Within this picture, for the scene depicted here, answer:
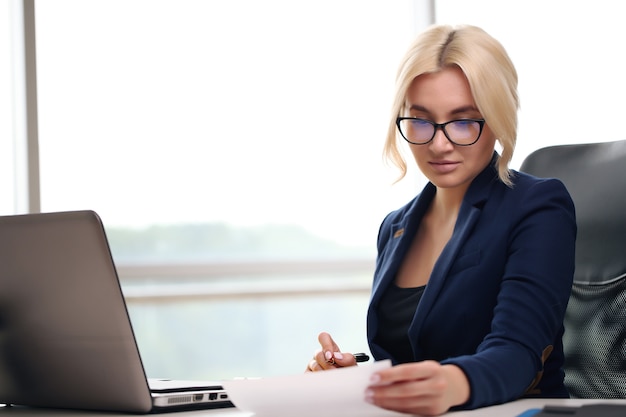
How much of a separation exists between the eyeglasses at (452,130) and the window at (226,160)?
1.91 metres

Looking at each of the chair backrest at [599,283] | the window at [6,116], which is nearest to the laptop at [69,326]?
the chair backrest at [599,283]

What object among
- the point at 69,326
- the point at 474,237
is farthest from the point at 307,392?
the point at 474,237

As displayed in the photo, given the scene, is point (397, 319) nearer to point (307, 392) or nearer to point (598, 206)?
point (598, 206)

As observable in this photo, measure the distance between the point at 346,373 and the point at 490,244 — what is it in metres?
0.64

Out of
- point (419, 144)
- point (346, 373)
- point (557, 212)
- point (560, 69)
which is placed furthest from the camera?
point (560, 69)

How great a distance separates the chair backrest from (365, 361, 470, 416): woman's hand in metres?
0.63

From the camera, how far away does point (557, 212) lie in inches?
58.1

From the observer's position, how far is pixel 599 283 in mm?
1643

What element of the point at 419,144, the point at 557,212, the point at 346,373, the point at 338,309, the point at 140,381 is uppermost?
the point at 419,144

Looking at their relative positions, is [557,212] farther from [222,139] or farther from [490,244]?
[222,139]

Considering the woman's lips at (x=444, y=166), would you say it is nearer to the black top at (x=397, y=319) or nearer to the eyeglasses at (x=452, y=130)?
the eyeglasses at (x=452, y=130)

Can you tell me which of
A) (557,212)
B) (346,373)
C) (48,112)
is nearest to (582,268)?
(557,212)

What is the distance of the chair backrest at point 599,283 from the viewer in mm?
1589

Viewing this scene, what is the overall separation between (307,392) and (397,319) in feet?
2.44
